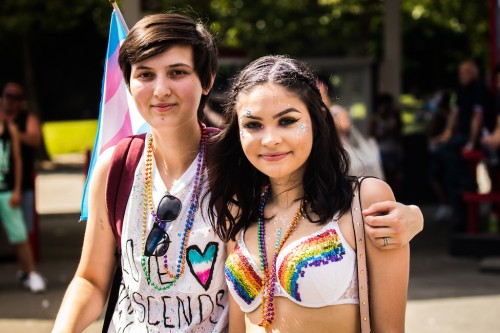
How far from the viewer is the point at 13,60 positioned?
99.7ft

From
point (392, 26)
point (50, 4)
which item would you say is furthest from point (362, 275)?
point (50, 4)

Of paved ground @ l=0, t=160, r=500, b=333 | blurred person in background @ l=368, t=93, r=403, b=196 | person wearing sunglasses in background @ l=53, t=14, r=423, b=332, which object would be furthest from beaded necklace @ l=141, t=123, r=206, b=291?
blurred person in background @ l=368, t=93, r=403, b=196

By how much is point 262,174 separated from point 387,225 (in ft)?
1.63

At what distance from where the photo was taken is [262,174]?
2879mm

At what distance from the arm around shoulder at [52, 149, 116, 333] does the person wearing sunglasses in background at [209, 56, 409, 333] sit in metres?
0.40

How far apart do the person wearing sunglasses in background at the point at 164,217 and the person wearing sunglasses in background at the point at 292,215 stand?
11 cm

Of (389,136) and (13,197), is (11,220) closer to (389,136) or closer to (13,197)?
(13,197)

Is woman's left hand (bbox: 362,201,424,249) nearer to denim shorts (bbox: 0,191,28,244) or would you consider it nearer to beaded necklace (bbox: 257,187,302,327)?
beaded necklace (bbox: 257,187,302,327)

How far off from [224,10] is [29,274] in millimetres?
14869

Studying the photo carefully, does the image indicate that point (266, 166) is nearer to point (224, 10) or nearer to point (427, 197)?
point (427, 197)

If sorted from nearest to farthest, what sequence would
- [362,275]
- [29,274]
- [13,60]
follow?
[362,275] → [29,274] → [13,60]

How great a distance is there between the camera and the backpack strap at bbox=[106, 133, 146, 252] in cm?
303

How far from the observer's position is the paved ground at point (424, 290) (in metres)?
7.26

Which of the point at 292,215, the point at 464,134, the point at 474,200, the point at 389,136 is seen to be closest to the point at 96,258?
the point at 292,215
